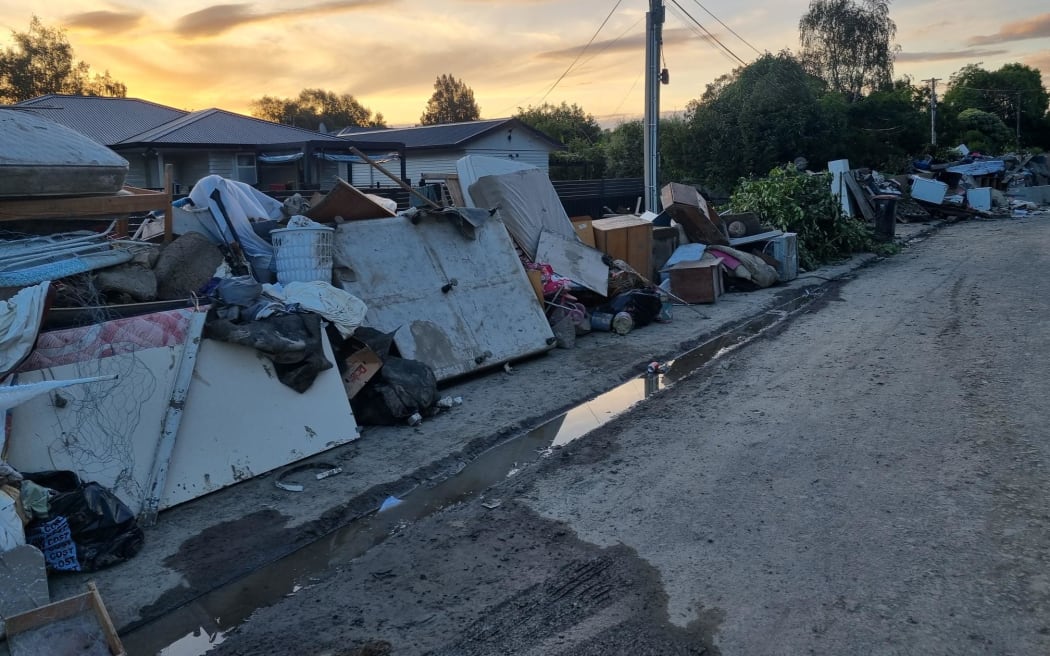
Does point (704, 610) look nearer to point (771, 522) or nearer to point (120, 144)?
point (771, 522)

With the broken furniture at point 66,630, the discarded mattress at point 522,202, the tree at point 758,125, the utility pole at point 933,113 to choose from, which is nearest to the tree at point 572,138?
the tree at point 758,125

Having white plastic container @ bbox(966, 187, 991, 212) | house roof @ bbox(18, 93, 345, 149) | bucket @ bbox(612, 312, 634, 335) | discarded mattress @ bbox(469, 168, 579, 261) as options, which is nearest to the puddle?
bucket @ bbox(612, 312, 634, 335)

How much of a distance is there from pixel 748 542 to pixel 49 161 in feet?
19.1

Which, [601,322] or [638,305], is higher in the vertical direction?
[638,305]

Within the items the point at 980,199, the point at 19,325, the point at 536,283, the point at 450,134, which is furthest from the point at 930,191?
the point at 19,325

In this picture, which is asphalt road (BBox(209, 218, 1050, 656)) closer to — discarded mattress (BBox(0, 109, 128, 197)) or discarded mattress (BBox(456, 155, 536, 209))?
discarded mattress (BBox(0, 109, 128, 197))

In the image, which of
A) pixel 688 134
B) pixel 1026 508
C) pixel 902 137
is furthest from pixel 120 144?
pixel 902 137

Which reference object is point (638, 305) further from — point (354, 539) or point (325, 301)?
point (354, 539)

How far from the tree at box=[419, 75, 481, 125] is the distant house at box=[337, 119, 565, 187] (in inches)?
1346

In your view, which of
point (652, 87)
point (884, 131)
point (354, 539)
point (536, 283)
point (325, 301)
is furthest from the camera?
point (884, 131)

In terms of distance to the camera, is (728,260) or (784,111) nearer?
(728,260)

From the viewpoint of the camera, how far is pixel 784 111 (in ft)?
87.2

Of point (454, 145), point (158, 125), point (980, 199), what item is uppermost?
point (158, 125)

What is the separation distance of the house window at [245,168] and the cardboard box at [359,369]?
20.5 metres
